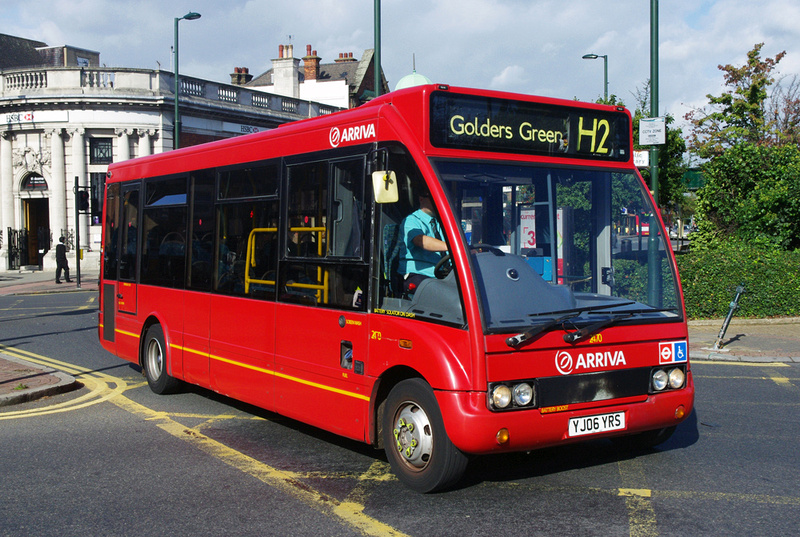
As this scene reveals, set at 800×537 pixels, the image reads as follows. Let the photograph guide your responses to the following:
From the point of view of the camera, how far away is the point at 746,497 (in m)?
5.23

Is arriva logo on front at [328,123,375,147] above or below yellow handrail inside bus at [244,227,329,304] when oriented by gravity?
above

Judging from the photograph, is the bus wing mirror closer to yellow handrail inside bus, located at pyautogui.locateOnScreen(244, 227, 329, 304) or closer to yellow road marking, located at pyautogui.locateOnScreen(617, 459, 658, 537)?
yellow handrail inside bus, located at pyautogui.locateOnScreen(244, 227, 329, 304)

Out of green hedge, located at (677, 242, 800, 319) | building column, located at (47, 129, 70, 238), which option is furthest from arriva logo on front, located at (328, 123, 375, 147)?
building column, located at (47, 129, 70, 238)

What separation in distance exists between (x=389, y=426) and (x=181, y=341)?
3886 mm

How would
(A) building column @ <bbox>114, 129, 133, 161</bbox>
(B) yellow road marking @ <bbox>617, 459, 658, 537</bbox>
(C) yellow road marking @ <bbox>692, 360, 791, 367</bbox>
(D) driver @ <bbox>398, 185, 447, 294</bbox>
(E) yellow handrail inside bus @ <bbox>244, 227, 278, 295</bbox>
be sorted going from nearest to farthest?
1. (B) yellow road marking @ <bbox>617, 459, 658, 537</bbox>
2. (D) driver @ <bbox>398, 185, 447, 294</bbox>
3. (E) yellow handrail inside bus @ <bbox>244, 227, 278, 295</bbox>
4. (C) yellow road marking @ <bbox>692, 360, 791, 367</bbox>
5. (A) building column @ <bbox>114, 129, 133, 161</bbox>

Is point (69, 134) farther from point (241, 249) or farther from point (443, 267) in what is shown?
point (443, 267)

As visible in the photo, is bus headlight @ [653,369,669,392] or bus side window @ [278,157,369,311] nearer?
bus headlight @ [653,369,669,392]

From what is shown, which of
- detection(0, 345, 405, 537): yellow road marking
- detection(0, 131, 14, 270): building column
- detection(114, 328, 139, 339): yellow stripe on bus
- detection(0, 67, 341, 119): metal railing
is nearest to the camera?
detection(0, 345, 405, 537): yellow road marking

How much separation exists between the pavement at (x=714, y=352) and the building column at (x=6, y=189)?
28.9 meters

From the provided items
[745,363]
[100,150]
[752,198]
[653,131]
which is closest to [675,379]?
[745,363]

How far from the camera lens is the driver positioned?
5344 mm

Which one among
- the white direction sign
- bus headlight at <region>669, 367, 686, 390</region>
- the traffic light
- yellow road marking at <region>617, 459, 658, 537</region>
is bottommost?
yellow road marking at <region>617, 459, 658, 537</region>

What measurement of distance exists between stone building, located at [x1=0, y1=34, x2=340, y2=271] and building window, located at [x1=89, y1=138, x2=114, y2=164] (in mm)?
46

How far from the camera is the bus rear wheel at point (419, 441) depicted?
5172mm
